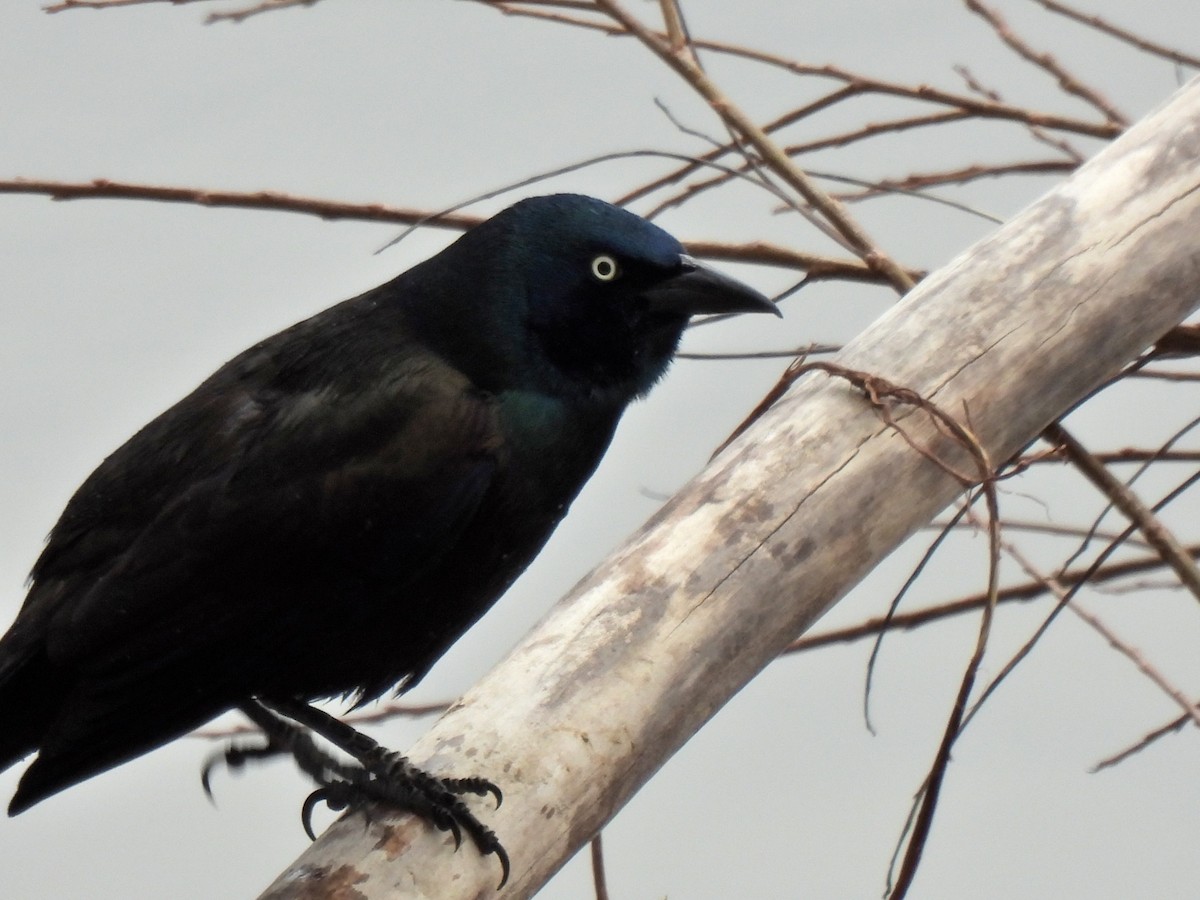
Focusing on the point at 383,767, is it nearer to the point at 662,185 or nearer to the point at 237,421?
the point at 237,421

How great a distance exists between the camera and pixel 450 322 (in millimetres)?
2117

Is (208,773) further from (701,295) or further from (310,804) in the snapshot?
(701,295)

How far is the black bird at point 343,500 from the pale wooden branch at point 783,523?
24 cm

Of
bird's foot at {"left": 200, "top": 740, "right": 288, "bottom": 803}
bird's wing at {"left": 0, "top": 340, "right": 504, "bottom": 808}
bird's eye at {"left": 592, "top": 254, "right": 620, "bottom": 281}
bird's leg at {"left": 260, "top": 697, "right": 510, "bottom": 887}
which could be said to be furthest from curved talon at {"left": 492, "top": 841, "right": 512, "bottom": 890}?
bird's eye at {"left": 592, "top": 254, "right": 620, "bottom": 281}

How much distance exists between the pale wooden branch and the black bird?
24 cm

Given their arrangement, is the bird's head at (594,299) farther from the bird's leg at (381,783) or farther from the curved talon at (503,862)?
the curved talon at (503,862)

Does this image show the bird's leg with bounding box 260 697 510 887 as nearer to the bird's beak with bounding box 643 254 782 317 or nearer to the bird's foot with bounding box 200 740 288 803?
the bird's foot with bounding box 200 740 288 803

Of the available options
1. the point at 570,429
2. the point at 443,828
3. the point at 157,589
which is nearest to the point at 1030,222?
the point at 570,429

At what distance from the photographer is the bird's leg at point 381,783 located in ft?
5.10

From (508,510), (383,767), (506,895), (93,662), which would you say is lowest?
(506,895)

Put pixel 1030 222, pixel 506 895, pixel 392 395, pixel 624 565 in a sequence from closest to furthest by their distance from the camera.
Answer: pixel 506 895, pixel 624 565, pixel 1030 222, pixel 392 395

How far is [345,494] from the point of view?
1.94 metres

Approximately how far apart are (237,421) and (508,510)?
401 millimetres

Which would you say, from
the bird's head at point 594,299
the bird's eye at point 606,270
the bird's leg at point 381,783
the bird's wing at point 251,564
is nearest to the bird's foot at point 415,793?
the bird's leg at point 381,783
